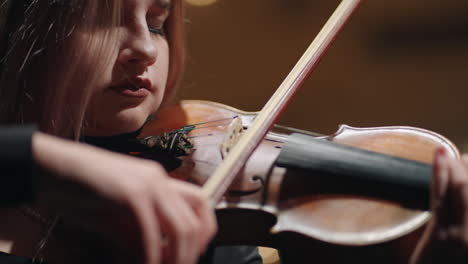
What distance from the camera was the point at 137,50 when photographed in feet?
1.78

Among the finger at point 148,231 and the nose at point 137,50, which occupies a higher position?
the nose at point 137,50

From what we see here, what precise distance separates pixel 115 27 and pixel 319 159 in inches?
14.0

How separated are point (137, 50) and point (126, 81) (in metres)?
0.05

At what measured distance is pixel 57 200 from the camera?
0.28m

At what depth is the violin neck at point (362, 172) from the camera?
41cm

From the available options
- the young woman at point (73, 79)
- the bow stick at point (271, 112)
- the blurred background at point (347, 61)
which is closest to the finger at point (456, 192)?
the bow stick at point (271, 112)

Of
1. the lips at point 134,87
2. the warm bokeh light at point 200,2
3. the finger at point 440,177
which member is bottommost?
the finger at point 440,177

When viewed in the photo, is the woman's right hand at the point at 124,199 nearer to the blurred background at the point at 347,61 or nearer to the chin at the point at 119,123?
the chin at the point at 119,123

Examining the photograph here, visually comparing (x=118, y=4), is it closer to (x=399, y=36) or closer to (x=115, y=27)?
(x=115, y=27)

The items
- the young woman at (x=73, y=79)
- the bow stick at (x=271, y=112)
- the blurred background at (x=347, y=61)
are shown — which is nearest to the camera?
the bow stick at (x=271, y=112)

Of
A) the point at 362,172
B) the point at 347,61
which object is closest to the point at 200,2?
the point at 347,61

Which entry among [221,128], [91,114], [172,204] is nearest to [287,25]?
[221,128]

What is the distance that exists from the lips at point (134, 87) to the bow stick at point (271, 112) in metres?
0.20

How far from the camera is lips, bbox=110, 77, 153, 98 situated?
1.81ft
